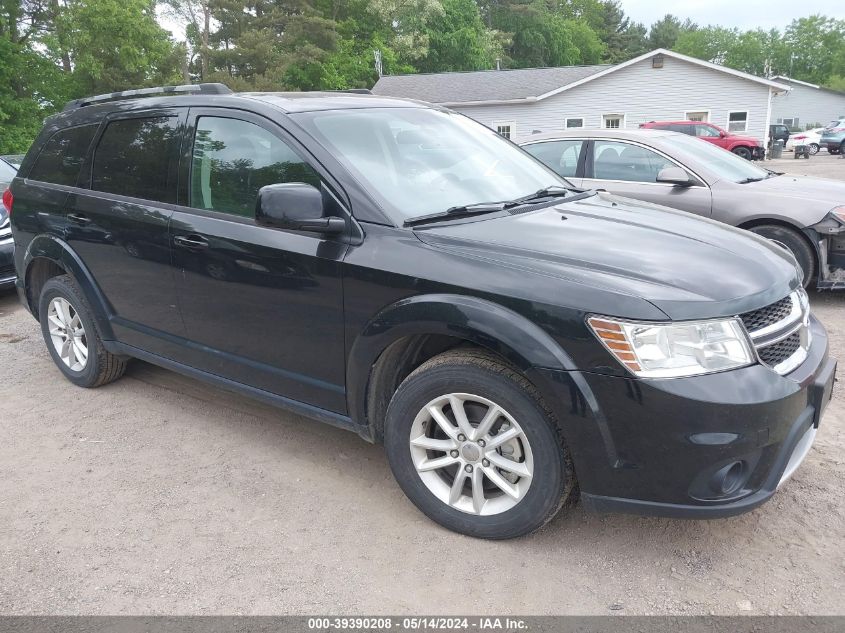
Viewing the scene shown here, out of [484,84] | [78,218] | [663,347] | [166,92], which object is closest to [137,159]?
[166,92]

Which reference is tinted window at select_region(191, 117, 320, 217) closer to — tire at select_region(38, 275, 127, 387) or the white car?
tire at select_region(38, 275, 127, 387)

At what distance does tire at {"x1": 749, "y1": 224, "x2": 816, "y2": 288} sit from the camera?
6.05 meters

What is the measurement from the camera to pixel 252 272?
3.35m

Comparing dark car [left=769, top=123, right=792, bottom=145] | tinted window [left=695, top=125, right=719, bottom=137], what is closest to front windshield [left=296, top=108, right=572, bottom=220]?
tinted window [left=695, top=125, right=719, bottom=137]

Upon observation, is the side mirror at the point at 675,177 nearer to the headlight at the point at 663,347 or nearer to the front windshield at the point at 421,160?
the front windshield at the point at 421,160

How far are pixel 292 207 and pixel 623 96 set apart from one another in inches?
1216

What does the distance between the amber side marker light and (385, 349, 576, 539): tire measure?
35cm

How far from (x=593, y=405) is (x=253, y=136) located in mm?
2119

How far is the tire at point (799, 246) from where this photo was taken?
605cm

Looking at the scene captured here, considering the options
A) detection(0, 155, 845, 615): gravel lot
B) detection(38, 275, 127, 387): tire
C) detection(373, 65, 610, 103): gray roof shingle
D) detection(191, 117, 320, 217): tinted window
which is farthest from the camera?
detection(373, 65, 610, 103): gray roof shingle

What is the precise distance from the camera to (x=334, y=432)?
13.1 ft

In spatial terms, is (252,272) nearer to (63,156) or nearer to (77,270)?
(77,270)

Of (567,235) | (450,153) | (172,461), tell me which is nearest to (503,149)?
(450,153)

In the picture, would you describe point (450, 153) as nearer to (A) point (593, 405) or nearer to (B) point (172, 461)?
(A) point (593, 405)
